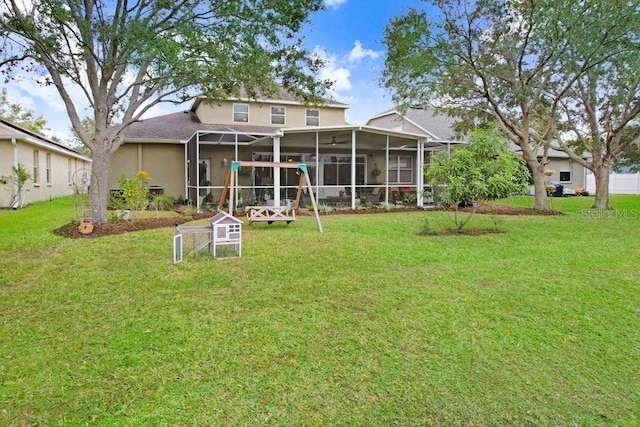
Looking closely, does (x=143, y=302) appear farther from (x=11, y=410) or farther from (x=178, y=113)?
(x=178, y=113)

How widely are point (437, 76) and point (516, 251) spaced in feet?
27.7

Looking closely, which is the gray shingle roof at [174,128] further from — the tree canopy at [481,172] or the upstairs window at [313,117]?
the tree canopy at [481,172]

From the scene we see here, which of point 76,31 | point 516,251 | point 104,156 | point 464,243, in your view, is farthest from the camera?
point 104,156

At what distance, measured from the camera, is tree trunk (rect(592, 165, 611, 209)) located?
16719 mm

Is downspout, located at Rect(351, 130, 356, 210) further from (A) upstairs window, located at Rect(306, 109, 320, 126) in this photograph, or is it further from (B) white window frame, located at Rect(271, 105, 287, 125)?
(B) white window frame, located at Rect(271, 105, 287, 125)

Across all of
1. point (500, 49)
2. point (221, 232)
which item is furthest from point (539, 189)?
point (221, 232)

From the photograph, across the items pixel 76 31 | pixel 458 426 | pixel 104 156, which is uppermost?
pixel 76 31

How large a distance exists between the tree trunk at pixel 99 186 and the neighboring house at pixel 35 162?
3.89 metres

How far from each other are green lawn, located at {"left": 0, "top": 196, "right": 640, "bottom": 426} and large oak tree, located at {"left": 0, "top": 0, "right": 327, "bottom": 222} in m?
4.15

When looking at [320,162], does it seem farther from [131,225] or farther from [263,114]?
[131,225]

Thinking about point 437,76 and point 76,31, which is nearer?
point 76,31

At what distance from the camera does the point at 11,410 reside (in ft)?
8.96

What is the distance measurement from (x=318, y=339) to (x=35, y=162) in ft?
58.4

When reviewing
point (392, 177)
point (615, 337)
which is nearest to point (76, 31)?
point (615, 337)
